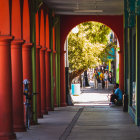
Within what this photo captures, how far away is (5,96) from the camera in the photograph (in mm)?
10688

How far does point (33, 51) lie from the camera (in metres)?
14.8

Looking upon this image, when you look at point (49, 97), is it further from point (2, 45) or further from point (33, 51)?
point (2, 45)

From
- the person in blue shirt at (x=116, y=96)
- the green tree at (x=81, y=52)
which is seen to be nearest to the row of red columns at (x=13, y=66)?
the person in blue shirt at (x=116, y=96)

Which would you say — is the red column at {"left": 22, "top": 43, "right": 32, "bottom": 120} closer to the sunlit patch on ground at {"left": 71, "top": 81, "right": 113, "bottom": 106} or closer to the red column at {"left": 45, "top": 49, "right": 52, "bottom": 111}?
the red column at {"left": 45, "top": 49, "right": 52, "bottom": 111}

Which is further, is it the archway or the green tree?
the green tree

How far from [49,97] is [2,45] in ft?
31.7

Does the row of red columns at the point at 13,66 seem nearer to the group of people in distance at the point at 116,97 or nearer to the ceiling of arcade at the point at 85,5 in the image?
the ceiling of arcade at the point at 85,5

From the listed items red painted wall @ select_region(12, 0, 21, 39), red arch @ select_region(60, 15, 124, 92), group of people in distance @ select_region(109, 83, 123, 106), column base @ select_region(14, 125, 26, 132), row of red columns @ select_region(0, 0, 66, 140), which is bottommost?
column base @ select_region(14, 125, 26, 132)

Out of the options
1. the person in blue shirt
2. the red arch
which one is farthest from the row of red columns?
the red arch

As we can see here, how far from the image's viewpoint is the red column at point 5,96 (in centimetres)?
1059

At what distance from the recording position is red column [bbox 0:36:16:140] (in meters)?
10.6

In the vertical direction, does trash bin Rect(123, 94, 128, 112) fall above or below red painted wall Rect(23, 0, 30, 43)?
below

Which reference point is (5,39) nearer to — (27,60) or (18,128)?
(18,128)

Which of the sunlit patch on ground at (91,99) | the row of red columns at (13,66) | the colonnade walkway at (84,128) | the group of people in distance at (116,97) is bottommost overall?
the sunlit patch on ground at (91,99)
